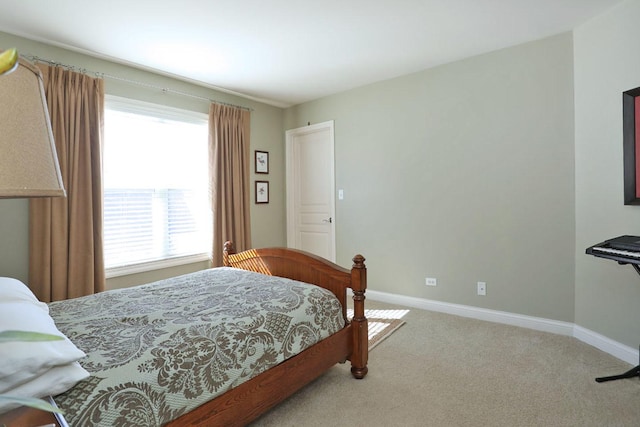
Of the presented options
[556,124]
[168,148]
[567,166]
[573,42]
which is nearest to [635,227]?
[567,166]

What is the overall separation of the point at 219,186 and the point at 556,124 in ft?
11.4

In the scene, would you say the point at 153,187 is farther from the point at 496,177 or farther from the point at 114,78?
the point at 496,177

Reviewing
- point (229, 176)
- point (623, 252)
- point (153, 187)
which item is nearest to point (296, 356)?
point (623, 252)

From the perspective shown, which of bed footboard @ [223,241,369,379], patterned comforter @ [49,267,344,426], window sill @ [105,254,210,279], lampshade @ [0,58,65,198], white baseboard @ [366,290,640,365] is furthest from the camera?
window sill @ [105,254,210,279]

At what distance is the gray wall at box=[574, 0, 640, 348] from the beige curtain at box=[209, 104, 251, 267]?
3479mm

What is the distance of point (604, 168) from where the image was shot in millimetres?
2531

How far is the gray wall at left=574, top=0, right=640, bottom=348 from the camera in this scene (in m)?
2.36

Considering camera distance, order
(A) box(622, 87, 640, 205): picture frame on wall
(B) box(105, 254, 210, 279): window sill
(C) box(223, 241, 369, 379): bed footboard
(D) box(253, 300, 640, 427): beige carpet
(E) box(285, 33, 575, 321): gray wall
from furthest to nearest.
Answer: (B) box(105, 254, 210, 279): window sill, (E) box(285, 33, 575, 321): gray wall, (A) box(622, 87, 640, 205): picture frame on wall, (C) box(223, 241, 369, 379): bed footboard, (D) box(253, 300, 640, 427): beige carpet

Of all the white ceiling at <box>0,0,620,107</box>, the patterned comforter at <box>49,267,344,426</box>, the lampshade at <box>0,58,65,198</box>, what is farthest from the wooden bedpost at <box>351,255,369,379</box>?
the white ceiling at <box>0,0,620,107</box>

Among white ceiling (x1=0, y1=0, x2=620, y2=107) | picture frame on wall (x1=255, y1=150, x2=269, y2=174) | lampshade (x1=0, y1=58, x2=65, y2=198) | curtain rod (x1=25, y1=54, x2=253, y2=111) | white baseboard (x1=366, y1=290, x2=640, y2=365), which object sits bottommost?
white baseboard (x1=366, y1=290, x2=640, y2=365)

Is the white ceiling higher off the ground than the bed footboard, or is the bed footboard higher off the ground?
the white ceiling

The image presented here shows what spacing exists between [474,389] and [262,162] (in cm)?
359

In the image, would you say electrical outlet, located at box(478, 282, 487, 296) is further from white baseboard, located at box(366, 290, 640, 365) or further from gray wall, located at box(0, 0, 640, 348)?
white baseboard, located at box(366, 290, 640, 365)

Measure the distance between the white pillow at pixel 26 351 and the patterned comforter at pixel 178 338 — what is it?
12cm
